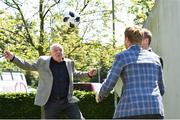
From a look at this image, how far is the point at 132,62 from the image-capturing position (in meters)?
5.07

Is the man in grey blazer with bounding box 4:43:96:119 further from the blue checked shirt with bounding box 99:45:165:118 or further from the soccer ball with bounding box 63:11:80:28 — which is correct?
the soccer ball with bounding box 63:11:80:28

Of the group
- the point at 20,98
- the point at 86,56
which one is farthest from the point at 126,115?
the point at 86,56

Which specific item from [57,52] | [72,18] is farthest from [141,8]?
[57,52]

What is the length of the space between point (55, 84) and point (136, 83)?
3.35 metres

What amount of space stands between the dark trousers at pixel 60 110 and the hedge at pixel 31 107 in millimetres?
6571

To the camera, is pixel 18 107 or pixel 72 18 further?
pixel 72 18

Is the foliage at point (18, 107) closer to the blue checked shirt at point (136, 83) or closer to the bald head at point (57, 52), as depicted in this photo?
the bald head at point (57, 52)

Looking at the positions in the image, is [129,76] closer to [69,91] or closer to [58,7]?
[69,91]

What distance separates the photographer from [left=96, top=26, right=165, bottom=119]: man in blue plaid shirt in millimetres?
4957

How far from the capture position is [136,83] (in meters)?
5.02

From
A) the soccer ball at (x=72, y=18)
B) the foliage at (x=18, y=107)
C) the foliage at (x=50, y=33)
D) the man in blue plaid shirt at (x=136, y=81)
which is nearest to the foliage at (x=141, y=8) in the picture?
the foliage at (x=50, y=33)

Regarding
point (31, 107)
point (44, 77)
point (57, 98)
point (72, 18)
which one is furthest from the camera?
point (72, 18)

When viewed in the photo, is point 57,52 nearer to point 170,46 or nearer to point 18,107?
point 170,46

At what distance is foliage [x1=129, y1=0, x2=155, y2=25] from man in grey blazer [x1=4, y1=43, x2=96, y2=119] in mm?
14751
